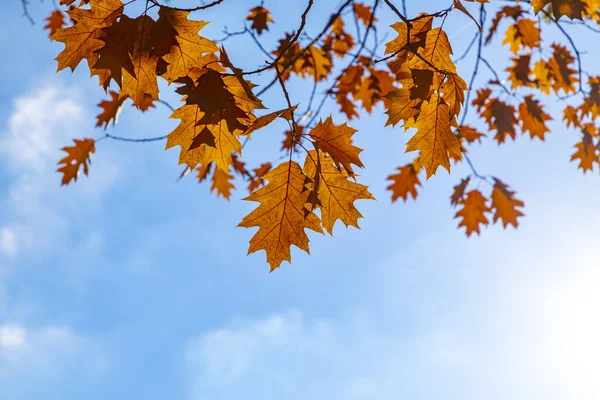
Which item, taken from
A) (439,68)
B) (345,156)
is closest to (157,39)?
(345,156)

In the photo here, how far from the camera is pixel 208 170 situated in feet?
13.5

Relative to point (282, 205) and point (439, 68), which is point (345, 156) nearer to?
point (282, 205)

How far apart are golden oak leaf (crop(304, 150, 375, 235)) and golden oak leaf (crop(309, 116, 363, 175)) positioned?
0.03 m

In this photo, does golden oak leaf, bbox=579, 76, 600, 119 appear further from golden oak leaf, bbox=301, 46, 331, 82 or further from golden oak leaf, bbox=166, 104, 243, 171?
golden oak leaf, bbox=166, 104, 243, 171

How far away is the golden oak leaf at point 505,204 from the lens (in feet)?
15.2

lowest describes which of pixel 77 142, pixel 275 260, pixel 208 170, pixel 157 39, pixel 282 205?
pixel 275 260

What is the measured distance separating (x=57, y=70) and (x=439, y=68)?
135 cm

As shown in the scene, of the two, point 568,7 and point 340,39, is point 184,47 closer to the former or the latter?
point 568,7

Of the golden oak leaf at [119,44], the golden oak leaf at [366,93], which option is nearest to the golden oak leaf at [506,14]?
the golden oak leaf at [366,93]

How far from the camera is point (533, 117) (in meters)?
4.38

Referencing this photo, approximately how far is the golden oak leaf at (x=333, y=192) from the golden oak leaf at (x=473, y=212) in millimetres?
3194

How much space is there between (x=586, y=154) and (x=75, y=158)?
5.23 m

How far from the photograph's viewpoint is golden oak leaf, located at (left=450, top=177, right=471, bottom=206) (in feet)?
14.9

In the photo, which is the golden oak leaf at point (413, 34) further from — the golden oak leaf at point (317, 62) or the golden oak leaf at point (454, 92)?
the golden oak leaf at point (317, 62)
